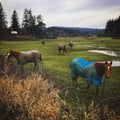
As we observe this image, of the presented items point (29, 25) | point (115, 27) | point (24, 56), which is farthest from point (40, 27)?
point (24, 56)

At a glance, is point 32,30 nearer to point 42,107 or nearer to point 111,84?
point 111,84

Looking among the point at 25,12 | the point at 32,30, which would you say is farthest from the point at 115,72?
the point at 25,12

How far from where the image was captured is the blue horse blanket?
41.7 feet

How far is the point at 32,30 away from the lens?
86.1 metres

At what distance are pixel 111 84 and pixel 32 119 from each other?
27.3ft

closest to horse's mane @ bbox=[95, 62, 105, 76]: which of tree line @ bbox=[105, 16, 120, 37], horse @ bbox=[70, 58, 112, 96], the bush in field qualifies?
horse @ bbox=[70, 58, 112, 96]

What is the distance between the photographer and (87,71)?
1318 cm

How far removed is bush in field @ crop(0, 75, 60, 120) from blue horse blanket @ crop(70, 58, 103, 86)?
3531 mm

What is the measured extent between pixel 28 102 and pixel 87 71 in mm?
5165

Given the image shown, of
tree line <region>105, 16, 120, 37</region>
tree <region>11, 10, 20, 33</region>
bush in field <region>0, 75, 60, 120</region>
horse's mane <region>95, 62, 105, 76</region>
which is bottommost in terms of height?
bush in field <region>0, 75, 60, 120</region>

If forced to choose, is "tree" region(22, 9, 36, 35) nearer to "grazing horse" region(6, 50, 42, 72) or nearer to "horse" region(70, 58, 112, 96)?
"grazing horse" region(6, 50, 42, 72)

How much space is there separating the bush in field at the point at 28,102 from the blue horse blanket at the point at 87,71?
353cm

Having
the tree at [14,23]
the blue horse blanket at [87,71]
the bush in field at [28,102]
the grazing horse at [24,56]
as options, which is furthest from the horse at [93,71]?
the tree at [14,23]

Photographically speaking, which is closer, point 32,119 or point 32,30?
point 32,119
